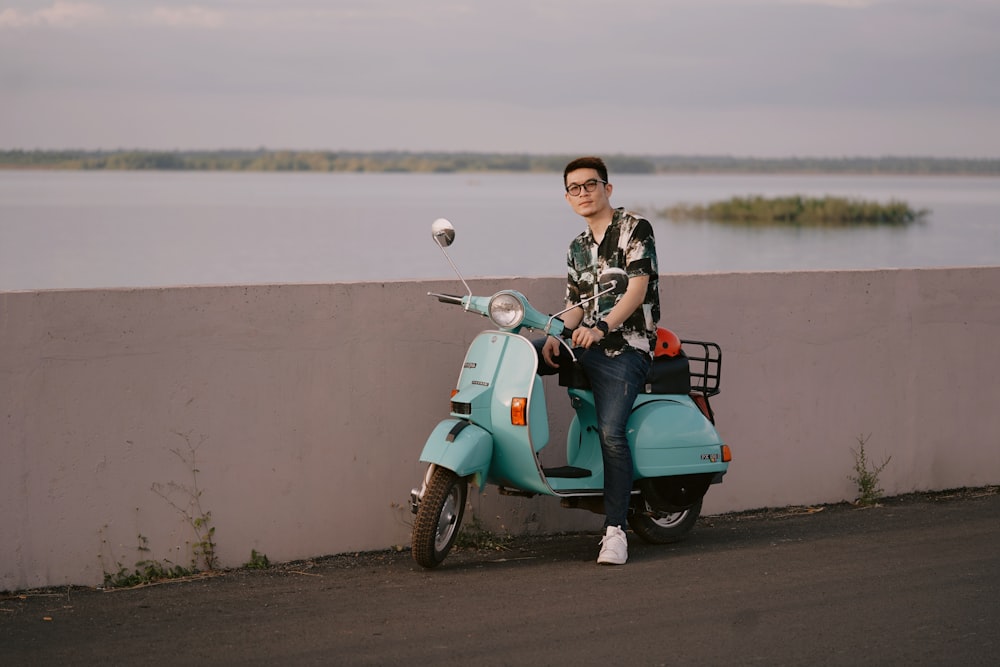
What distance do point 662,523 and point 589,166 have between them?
172 cm

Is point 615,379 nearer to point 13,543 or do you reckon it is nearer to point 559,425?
point 559,425

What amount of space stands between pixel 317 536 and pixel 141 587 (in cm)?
85

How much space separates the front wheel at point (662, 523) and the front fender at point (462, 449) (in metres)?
0.94

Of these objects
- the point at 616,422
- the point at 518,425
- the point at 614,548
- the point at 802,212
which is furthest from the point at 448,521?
the point at 802,212

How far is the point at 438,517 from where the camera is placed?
19.0ft

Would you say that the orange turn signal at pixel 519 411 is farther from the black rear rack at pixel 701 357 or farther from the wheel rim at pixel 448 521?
the black rear rack at pixel 701 357

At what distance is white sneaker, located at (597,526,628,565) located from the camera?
6109 millimetres

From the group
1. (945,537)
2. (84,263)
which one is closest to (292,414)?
(945,537)

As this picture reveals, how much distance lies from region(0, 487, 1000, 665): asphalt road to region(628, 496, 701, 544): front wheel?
6 cm

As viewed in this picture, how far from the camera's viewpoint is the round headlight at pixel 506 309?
575 cm

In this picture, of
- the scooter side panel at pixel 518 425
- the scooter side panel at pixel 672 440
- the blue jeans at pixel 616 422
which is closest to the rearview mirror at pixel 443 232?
the scooter side panel at pixel 518 425

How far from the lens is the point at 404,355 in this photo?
255 inches

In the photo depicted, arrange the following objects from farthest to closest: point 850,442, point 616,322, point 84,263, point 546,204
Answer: point 546,204
point 84,263
point 850,442
point 616,322

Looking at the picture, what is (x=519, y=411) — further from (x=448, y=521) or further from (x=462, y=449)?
(x=448, y=521)
